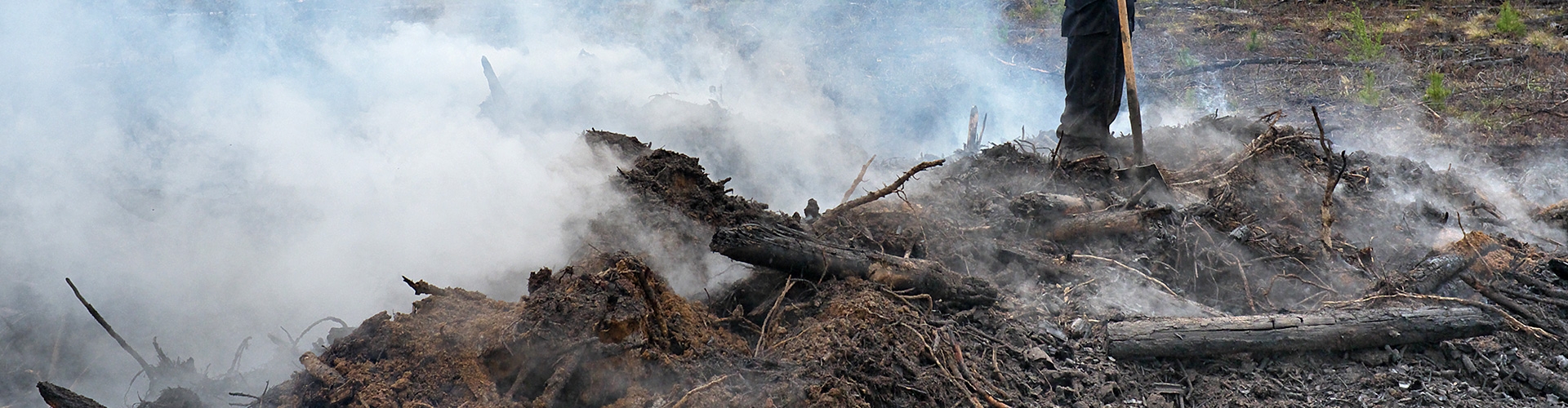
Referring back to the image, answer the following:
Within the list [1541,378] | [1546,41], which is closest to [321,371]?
[1541,378]

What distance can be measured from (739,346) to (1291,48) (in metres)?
7.06

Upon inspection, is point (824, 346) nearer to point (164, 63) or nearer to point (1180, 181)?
point (1180, 181)

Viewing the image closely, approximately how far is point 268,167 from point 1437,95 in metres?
7.18

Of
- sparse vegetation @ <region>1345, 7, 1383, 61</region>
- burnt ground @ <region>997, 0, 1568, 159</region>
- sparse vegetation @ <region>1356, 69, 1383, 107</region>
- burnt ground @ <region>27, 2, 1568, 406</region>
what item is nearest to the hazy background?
burnt ground @ <region>27, 2, 1568, 406</region>

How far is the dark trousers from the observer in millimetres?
4645

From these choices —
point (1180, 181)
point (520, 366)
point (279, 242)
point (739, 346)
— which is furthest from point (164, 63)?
point (1180, 181)

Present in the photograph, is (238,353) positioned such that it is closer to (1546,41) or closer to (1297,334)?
(1297,334)

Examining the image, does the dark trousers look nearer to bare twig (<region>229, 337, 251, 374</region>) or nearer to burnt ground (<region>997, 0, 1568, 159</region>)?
burnt ground (<region>997, 0, 1568, 159</region>)

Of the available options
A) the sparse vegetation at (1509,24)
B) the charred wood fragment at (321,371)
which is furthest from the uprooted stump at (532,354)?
the sparse vegetation at (1509,24)

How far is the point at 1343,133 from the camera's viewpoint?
558cm

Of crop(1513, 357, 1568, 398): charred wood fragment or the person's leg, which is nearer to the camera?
crop(1513, 357, 1568, 398): charred wood fragment

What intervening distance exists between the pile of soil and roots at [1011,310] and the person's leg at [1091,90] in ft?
→ 2.07

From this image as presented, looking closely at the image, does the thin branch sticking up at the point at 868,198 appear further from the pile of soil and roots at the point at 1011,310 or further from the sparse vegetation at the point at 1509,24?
the sparse vegetation at the point at 1509,24

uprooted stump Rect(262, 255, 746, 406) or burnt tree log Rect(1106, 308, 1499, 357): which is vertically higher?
uprooted stump Rect(262, 255, 746, 406)
